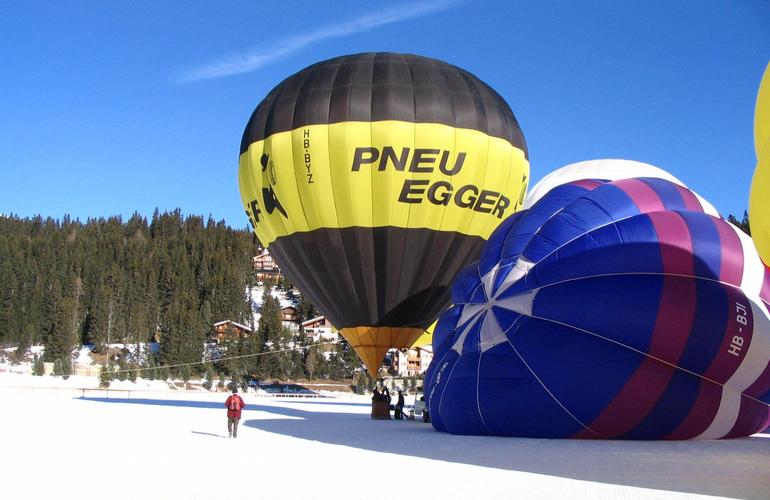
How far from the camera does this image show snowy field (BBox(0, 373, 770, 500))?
704 cm

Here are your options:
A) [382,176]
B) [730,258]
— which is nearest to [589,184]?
[730,258]

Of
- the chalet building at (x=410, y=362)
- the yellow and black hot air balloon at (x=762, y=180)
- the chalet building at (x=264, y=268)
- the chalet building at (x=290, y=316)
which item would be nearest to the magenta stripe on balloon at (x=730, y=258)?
the yellow and black hot air balloon at (x=762, y=180)

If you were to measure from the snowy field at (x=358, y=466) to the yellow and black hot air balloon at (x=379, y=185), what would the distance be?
5102mm

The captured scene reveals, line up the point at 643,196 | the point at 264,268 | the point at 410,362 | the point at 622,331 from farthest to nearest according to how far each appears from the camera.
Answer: the point at 264,268
the point at 410,362
the point at 643,196
the point at 622,331

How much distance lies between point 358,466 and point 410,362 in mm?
78498

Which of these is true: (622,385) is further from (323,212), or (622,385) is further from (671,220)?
(323,212)

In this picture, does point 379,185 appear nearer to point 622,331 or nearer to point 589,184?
point 589,184

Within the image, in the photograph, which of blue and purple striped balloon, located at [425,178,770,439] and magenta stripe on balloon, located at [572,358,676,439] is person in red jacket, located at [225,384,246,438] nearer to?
blue and purple striped balloon, located at [425,178,770,439]

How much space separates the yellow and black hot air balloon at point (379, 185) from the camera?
59.3 feet

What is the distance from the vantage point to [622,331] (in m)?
11.8

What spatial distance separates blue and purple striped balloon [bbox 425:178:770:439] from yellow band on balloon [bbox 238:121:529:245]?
515cm

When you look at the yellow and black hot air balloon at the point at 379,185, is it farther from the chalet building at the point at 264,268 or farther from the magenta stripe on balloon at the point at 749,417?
the chalet building at the point at 264,268

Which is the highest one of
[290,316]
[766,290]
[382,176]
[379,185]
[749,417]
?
[290,316]

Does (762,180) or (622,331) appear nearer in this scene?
(762,180)
